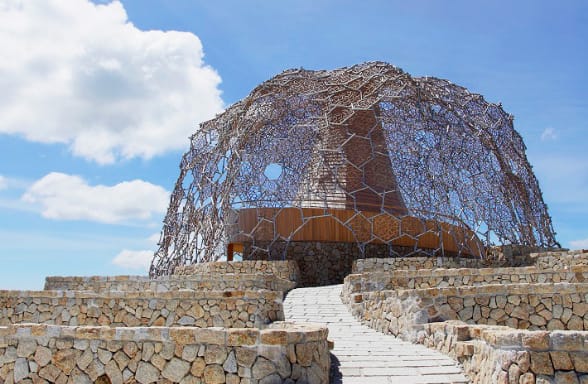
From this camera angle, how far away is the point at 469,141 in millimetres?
23172

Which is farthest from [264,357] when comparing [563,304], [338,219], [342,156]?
[342,156]

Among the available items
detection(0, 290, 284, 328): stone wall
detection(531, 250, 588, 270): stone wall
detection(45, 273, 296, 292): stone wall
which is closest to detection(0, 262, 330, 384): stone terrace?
detection(0, 290, 284, 328): stone wall

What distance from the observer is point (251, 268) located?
18297 millimetres

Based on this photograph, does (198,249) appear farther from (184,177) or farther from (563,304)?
(563,304)

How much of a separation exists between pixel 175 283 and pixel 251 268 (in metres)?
Answer: 4.64

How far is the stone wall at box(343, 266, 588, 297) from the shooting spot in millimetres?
12680

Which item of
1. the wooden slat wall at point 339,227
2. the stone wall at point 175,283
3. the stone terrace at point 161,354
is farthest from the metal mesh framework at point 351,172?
the stone terrace at point 161,354

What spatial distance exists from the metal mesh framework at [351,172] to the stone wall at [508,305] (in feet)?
34.3

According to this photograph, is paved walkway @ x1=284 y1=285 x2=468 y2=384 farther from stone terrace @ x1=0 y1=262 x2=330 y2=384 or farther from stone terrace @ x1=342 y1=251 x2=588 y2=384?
stone terrace @ x1=0 y1=262 x2=330 y2=384

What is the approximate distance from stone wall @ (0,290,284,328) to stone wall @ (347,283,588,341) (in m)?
2.44

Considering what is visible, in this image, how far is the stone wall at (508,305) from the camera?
9.89 metres

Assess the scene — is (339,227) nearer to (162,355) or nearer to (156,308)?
(156,308)

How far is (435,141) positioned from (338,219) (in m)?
4.99

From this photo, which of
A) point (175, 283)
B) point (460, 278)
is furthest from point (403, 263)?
point (175, 283)
